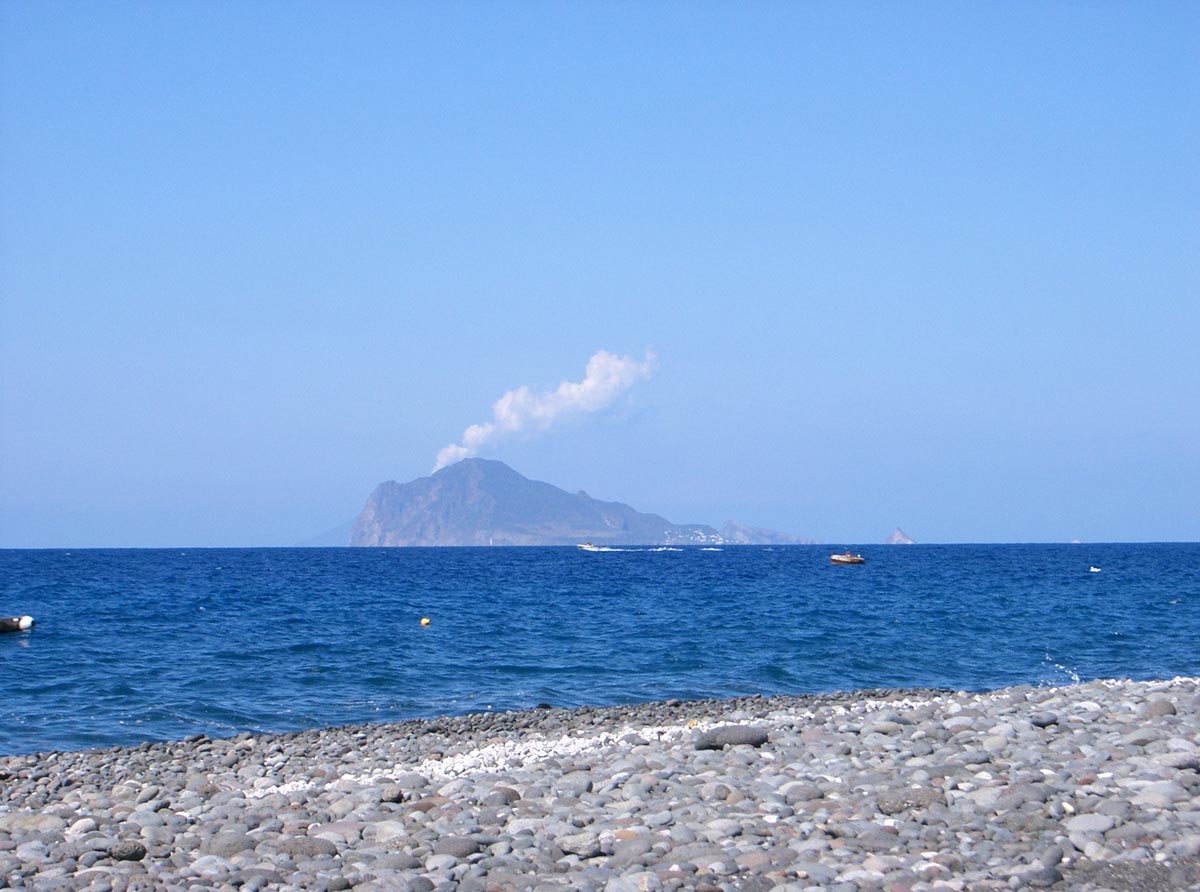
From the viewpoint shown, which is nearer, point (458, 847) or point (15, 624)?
point (458, 847)

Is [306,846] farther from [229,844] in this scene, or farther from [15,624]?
[15,624]

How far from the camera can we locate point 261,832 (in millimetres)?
8953

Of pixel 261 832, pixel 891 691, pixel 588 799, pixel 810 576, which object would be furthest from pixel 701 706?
pixel 810 576

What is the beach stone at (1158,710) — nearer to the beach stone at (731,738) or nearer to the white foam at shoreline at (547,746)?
the white foam at shoreline at (547,746)

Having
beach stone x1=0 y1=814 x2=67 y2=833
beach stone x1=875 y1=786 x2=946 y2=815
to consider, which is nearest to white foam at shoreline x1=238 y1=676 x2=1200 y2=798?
beach stone x1=0 y1=814 x2=67 y2=833

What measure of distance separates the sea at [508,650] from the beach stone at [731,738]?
26.8 feet

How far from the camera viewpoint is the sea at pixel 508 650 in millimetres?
19781

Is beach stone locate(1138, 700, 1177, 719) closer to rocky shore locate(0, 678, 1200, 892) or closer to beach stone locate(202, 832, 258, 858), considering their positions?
rocky shore locate(0, 678, 1200, 892)

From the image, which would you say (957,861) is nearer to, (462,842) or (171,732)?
(462,842)

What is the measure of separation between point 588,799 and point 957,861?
3.28 m

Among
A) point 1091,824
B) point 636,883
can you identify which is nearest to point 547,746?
point 636,883

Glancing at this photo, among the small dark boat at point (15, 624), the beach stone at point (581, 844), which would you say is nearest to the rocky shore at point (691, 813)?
the beach stone at point (581, 844)

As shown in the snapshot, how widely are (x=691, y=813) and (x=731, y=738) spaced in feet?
9.33

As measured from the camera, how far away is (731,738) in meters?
11.5
